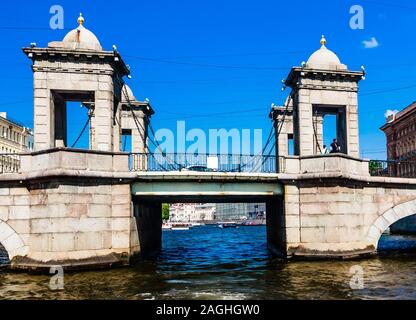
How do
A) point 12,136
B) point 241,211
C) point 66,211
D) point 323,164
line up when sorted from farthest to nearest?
point 241,211 < point 12,136 < point 323,164 < point 66,211

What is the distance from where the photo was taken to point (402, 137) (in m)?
67.4

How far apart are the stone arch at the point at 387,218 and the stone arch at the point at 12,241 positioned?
15.8m

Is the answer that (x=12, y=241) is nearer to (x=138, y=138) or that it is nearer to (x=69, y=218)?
(x=69, y=218)

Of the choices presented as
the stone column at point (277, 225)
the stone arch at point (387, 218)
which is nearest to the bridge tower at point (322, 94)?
the stone column at point (277, 225)

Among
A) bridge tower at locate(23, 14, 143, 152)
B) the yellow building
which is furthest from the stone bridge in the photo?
the yellow building

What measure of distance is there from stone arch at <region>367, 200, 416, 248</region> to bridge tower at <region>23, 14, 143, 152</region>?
13.2 m

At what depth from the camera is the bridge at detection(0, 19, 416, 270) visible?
18172 millimetres

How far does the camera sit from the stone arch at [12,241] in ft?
59.9

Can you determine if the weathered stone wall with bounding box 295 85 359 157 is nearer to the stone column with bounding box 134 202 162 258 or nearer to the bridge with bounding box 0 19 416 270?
the bridge with bounding box 0 19 416 270

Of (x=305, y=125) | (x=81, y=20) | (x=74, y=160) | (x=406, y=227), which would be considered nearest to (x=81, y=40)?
(x=81, y=20)

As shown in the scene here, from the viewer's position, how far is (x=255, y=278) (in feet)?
55.0

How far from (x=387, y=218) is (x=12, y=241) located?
17.4 m

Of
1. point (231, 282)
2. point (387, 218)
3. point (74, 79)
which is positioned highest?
point (74, 79)
